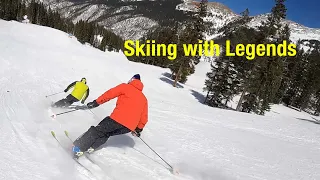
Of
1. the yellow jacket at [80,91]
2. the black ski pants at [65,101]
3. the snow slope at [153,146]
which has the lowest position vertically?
the snow slope at [153,146]

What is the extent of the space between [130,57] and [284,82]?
45157mm

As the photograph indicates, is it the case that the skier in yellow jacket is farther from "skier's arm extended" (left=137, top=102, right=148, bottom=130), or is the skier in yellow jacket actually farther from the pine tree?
the pine tree

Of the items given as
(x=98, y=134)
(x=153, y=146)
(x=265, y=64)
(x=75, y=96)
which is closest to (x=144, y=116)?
(x=98, y=134)

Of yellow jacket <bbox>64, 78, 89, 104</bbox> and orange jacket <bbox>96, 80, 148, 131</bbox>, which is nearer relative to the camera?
orange jacket <bbox>96, 80, 148, 131</bbox>

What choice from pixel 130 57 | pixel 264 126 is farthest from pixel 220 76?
pixel 130 57

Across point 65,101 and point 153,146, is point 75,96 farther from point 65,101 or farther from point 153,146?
point 153,146

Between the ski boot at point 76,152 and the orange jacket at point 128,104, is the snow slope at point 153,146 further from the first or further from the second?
the orange jacket at point 128,104

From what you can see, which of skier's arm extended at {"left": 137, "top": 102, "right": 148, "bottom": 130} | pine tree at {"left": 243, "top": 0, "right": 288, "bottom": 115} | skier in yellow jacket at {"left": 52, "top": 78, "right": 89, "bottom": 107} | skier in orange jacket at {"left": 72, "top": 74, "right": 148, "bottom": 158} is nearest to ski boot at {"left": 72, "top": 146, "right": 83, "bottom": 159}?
skier in orange jacket at {"left": 72, "top": 74, "right": 148, "bottom": 158}

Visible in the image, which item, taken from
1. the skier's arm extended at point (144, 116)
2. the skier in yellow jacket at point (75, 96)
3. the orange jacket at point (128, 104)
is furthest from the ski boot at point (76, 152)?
the skier in yellow jacket at point (75, 96)

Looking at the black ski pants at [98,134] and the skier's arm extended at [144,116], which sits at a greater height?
the skier's arm extended at [144,116]

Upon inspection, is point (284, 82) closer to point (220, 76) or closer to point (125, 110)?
point (220, 76)

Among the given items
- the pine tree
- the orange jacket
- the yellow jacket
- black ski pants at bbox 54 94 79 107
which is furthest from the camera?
the pine tree

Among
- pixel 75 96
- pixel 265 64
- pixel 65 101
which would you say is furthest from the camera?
pixel 265 64

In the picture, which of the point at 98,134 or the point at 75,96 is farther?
the point at 75,96
